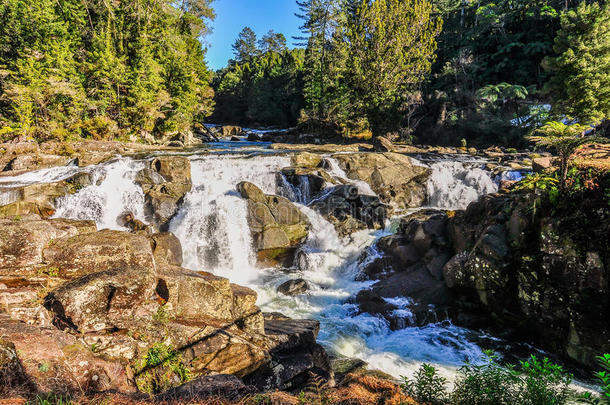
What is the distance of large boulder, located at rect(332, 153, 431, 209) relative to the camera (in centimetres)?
1612

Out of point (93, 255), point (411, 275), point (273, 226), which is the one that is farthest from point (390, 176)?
point (93, 255)

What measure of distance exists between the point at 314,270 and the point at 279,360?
6008 millimetres

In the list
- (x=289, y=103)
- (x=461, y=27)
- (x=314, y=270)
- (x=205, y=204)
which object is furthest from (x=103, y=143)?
(x=461, y=27)

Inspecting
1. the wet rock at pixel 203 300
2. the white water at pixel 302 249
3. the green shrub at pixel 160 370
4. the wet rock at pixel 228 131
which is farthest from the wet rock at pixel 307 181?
the wet rock at pixel 228 131

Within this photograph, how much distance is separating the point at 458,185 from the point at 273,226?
11190 millimetres

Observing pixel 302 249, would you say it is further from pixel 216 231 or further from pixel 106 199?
pixel 106 199

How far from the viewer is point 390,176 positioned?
660 inches

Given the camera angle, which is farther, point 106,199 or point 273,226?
point 106,199

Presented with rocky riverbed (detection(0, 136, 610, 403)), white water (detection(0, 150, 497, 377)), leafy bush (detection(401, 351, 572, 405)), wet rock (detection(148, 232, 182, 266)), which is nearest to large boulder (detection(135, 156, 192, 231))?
rocky riverbed (detection(0, 136, 610, 403))

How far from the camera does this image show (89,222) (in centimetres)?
825

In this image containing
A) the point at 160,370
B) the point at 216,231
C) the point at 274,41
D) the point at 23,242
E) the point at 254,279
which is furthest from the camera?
the point at 274,41

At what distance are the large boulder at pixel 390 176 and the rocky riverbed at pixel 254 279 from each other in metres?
0.63

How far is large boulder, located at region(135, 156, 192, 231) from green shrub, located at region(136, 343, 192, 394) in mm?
8322

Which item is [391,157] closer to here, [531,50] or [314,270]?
[314,270]
